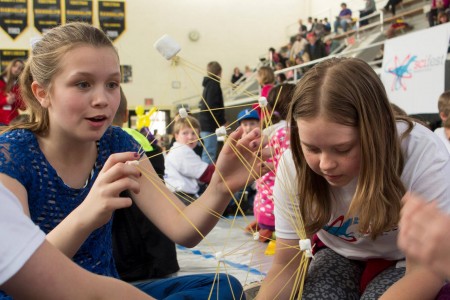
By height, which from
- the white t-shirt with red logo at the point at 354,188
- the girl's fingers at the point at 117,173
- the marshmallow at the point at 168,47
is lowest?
the white t-shirt with red logo at the point at 354,188

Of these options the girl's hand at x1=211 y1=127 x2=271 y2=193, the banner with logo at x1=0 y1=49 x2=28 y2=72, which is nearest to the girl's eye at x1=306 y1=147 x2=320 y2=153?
the girl's hand at x1=211 y1=127 x2=271 y2=193

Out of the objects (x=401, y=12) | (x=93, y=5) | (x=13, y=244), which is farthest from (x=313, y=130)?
(x=93, y=5)

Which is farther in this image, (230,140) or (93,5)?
(93,5)

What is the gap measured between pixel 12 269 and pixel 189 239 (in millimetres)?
679

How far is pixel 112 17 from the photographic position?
9375 mm

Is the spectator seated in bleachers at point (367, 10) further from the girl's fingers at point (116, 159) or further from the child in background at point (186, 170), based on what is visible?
the girl's fingers at point (116, 159)

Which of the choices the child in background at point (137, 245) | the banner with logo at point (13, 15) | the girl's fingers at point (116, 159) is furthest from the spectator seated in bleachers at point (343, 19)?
the girl's fingers at point (116, 159)

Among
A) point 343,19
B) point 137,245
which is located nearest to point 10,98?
point 137,245

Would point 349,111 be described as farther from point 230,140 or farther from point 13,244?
point 13,244

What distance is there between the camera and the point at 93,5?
9.05 metres

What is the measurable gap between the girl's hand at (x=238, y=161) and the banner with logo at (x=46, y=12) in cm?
845

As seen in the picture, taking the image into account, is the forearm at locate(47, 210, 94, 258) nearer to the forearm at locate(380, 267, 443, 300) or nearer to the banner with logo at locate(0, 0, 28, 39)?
the forearm at locate(380, 267, 443, 300)

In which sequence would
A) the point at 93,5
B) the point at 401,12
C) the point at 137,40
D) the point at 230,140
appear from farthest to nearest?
the point at 137,40 → the point at 93,5 → the point at 401,12 → the point at 230,140

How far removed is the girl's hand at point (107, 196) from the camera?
2.58 ft
